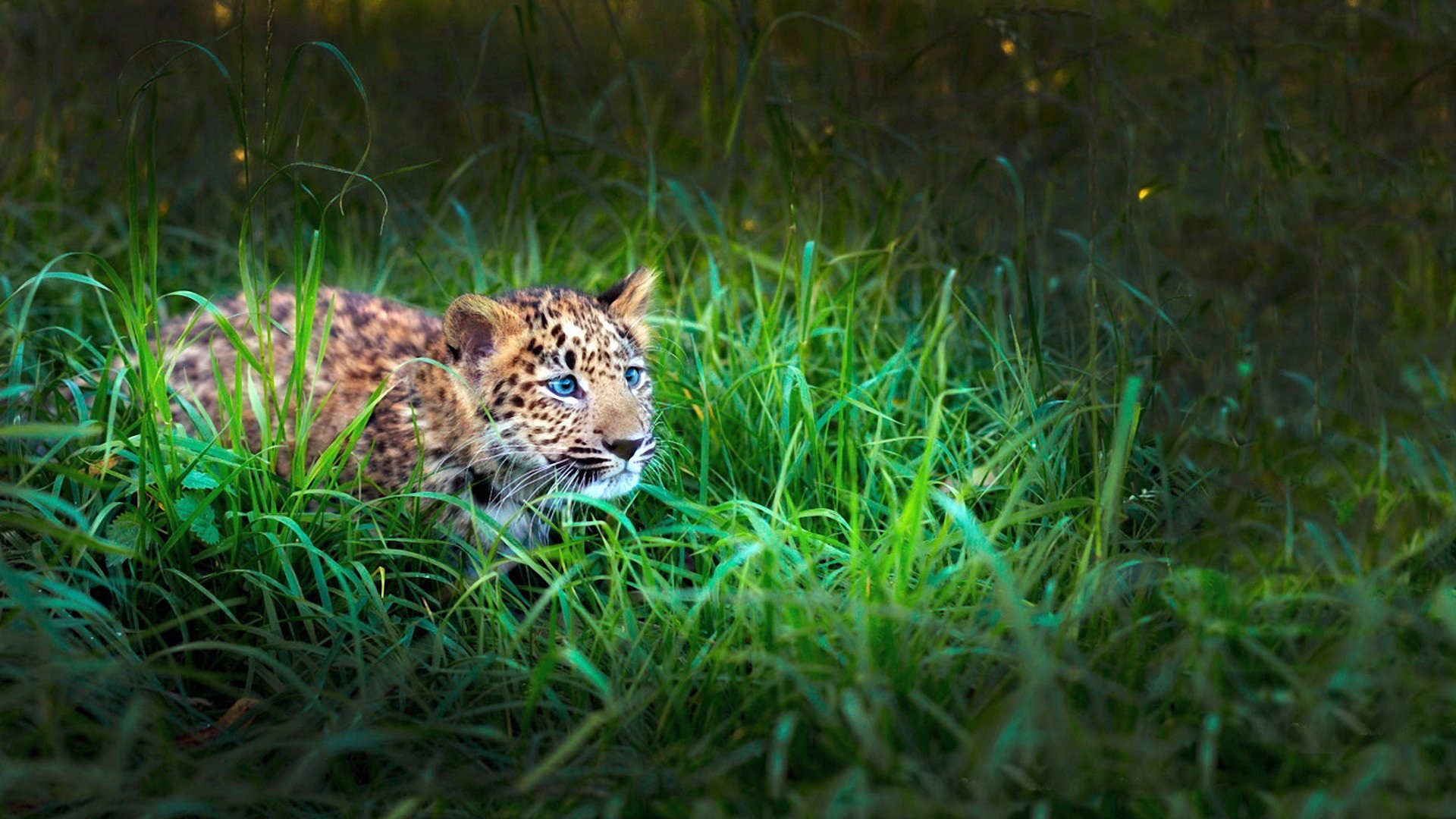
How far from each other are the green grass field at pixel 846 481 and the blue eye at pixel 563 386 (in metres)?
0.37

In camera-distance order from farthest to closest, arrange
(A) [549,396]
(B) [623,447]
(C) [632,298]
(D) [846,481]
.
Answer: (C) [632,298] → (D) [846,481] → (A) [549,396] → (B) [623,447]

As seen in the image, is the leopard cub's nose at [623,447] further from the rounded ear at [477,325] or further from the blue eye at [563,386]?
the rounded ear at [477,325]

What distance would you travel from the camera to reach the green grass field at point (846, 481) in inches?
96.6

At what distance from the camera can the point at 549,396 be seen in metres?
3.76

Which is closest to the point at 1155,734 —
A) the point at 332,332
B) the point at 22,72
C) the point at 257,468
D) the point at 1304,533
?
the point at 1304,533

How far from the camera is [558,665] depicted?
3045 mm

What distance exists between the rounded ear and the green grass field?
1.53 feet

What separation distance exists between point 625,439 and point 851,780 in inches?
61.9

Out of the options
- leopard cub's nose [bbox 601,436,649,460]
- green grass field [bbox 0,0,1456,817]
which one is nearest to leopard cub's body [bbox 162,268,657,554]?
leopard cub's nose [bbox 601,436,649,460]

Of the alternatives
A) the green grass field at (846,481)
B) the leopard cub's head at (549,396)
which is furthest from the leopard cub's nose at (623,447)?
the green grass field at (846,481)

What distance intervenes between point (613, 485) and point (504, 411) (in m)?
0.43

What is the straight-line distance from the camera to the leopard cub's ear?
410 cm

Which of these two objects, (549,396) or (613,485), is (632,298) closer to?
(549,396)

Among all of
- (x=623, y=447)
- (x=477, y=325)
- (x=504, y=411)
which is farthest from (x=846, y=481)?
(x=477, y=325)
